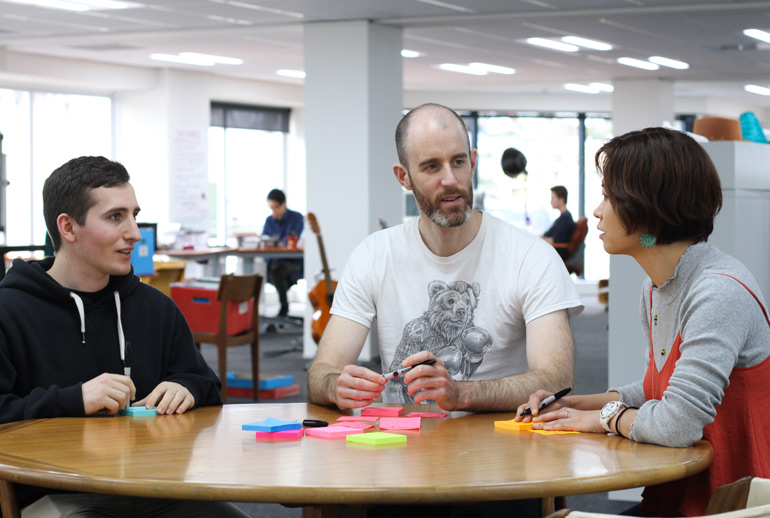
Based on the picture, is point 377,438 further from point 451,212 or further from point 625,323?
point 625,323

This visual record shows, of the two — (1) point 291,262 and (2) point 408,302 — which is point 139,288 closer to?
(2) point 408,302

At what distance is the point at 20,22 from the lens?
29.7 feet

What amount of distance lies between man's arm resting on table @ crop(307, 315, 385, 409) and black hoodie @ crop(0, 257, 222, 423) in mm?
289

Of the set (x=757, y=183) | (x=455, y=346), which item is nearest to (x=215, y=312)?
(x=757, y=183)

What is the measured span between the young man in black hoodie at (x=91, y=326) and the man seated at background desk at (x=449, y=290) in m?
0.37

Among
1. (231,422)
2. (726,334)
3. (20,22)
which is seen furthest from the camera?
(20,22)

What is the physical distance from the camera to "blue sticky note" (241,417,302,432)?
77.0 inches

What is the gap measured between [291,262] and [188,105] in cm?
313

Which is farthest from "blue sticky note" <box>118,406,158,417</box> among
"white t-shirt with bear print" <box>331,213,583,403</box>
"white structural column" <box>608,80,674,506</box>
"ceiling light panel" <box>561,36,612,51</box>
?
"ceiling light panel" <box>561,36,612,51</box>

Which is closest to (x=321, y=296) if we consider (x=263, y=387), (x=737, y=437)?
(x=263, y=387)

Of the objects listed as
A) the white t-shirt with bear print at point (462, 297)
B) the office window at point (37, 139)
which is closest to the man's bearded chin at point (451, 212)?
the white t-shirt with bear print at point (462, 297)

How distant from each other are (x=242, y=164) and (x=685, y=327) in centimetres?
1299

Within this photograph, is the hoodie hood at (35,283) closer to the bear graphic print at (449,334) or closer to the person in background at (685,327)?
the bear graphic print at (449,334)

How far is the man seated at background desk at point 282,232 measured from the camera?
11000mm
